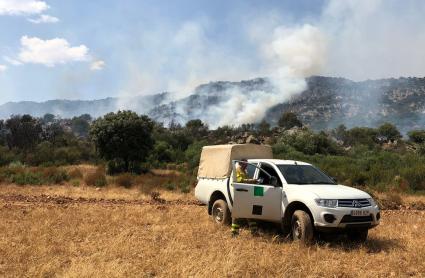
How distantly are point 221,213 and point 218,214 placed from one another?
21cm

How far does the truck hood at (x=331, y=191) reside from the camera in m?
9.12

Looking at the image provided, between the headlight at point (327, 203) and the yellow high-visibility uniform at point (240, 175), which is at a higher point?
the yellow high-visibility uniform at point (240, 175)

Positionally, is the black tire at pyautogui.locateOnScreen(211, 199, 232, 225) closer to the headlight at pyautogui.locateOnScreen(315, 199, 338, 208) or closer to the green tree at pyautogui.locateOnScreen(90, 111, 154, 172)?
the headlight at pyautogui.locateOnScreen(315, 199, 338, 208)

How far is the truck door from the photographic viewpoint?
33.1ft

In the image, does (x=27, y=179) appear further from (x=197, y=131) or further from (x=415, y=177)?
(x=197, y=131)

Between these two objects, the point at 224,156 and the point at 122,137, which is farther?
the point at 122,137

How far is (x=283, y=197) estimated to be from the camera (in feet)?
32.4

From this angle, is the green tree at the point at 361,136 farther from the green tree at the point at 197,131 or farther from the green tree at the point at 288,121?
the green tree at the point at 197,131

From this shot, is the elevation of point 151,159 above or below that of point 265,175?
below

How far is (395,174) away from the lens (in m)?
30.2

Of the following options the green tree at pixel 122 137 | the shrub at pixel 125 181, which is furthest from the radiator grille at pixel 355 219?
the green tree at pixel 122 137

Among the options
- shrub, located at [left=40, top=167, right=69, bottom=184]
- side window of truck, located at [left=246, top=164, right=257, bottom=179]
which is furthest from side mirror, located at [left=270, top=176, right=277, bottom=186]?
shrub, located at [left=40, top=167, right=69, bottom=184]

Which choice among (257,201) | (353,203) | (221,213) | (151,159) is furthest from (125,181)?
(151,159)

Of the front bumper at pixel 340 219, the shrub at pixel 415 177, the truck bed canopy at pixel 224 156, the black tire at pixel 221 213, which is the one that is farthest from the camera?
the shrub at pixel 415 177
